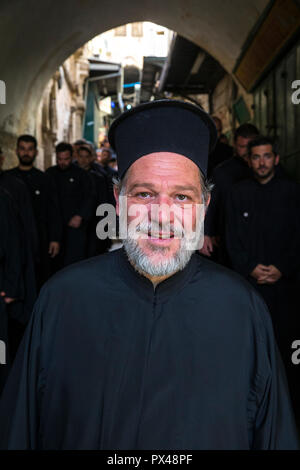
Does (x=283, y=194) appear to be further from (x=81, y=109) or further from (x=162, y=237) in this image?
Result: (x=81, y=109)

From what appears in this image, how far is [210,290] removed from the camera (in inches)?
68.1

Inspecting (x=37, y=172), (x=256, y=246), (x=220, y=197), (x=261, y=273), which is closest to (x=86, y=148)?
(x=37, y=172)

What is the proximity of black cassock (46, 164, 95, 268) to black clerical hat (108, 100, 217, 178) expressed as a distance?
4942 mm

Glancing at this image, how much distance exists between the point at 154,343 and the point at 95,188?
5.54m

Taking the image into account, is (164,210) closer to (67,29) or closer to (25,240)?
(25,240)

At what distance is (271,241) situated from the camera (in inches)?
159

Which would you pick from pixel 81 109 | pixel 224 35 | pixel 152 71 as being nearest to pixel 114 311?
pixel 224 35

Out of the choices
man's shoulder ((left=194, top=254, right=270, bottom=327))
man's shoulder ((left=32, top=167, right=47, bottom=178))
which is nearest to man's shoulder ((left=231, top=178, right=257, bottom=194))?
man's shoulder ((left=194, top=254, right=270, bottom=327))

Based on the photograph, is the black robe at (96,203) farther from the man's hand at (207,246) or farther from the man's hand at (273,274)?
the man's hand at (273,274)

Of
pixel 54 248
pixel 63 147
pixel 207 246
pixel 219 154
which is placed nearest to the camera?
pixel 207 246

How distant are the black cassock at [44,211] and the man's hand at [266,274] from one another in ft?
9.56

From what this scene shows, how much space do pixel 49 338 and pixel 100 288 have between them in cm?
23

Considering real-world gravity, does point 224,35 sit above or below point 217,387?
above

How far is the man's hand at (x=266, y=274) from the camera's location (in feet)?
12.9
